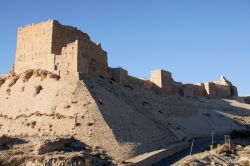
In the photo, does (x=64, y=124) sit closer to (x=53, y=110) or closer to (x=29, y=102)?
(x=53, y=110)

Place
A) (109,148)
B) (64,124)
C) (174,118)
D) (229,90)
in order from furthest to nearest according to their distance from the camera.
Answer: (229,90), (174,118), (64,124), (109,148)

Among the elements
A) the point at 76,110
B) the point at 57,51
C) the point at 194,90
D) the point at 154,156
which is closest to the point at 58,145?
the point at 76,110

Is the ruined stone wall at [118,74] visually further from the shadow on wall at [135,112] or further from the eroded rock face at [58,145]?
the eroded rock face at [58,145]

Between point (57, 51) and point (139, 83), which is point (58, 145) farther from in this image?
point (139, 83)

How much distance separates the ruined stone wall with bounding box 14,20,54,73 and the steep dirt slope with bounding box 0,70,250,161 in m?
0.96

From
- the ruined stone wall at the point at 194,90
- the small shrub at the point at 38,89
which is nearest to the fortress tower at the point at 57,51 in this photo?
the small shrub at the point at 38,89

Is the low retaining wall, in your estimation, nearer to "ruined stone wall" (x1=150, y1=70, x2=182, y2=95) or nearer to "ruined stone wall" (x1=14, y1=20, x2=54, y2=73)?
"ruined stone wall" (x1=14, y1=20, x2=54, y2=73)

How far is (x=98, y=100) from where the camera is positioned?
3094 cm

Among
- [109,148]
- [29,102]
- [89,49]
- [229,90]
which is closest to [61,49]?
[89,49]

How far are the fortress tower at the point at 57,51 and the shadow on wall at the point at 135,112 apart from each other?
1.48 m

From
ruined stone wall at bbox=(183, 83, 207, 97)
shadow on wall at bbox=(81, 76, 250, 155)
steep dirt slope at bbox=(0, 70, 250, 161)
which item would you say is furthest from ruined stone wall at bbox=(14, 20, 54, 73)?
ruined stone wall at bbox=(183, 83, 207, 97)

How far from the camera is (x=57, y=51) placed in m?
34.8

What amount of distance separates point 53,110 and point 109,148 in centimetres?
624

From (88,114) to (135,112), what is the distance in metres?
6.18
